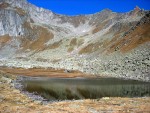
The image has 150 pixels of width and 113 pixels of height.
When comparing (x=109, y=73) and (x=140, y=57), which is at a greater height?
(x=140, y=57)

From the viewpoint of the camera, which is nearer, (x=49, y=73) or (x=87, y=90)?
(x=87, y=90)

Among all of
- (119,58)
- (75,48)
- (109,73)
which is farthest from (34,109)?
(75,48)

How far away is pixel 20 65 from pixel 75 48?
68227mm

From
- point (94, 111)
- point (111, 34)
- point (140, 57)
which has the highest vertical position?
point (111, 34)

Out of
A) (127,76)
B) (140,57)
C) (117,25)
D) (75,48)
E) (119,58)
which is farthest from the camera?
(75,48)

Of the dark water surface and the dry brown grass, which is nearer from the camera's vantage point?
the dark water surface

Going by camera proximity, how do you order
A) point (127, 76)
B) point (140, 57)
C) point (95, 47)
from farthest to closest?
point (95, 47)
point (140, 57)
point (127, 76)

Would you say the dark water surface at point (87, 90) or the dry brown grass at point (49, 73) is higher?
the dry brown grass at point (49, 73)

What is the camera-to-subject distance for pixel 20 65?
426 ft

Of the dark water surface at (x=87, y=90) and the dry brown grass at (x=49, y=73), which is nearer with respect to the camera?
the dark water surface at (x=87, y=90)

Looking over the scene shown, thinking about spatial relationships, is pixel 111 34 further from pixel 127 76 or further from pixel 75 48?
pixel 127 76

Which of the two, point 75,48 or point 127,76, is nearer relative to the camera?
point 127,76

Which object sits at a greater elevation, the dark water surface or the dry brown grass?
the dry brown grass

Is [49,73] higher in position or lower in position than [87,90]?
higher
